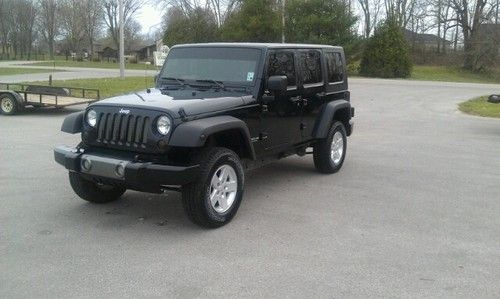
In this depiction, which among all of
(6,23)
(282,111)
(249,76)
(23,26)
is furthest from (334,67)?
(23,26)

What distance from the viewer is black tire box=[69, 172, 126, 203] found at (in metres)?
5.74

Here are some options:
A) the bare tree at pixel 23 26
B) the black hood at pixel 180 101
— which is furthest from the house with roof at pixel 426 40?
the black hood at pixel 180 101

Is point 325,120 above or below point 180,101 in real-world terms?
below

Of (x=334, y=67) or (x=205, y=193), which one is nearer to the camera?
(x=205, y=193)

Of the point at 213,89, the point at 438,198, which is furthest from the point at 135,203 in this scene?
the point at 438,198

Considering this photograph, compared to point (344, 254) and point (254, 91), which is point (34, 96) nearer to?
point (254, 91)

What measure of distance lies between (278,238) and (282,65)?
2.38m

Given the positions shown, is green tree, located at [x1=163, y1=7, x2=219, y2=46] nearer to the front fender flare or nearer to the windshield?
the windshield

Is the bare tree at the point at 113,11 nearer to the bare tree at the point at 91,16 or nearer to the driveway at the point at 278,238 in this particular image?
the bare tree at the point at 91,16

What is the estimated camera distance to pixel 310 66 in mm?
7082

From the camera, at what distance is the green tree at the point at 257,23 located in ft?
144

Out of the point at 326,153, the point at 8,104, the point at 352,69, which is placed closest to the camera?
the point at 326,153

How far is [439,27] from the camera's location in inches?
2403

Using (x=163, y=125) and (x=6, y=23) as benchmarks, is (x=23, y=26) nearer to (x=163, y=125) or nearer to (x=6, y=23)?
(x=6, y=23)
